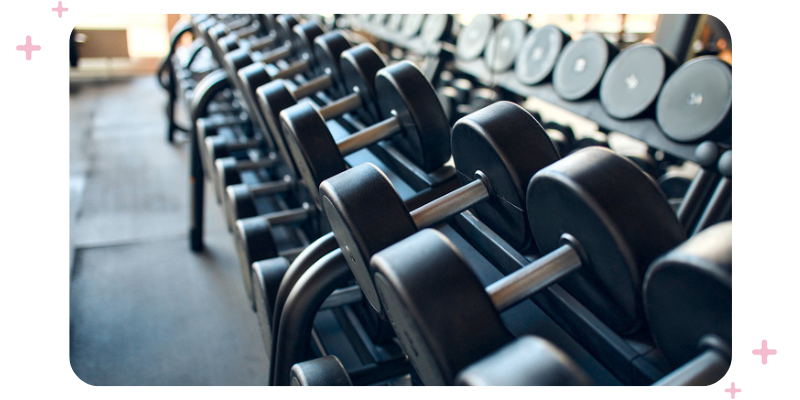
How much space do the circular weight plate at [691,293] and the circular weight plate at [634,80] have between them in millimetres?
963

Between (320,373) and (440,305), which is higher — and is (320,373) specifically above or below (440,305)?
below

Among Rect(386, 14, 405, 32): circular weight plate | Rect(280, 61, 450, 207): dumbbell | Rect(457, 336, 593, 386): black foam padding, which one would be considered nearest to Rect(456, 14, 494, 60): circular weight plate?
Rect(386, 14, 405, 32): circular weight plate

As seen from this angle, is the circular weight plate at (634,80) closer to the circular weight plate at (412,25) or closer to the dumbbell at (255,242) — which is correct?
the dumbbell at (255,242)

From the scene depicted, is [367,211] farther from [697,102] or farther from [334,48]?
[697,102]

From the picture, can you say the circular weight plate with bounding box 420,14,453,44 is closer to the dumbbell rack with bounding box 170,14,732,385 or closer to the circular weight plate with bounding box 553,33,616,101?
the circular weight plate with bounding box 553,33,616,101

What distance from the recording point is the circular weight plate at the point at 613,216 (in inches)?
13.3

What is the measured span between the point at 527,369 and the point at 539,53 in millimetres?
1434

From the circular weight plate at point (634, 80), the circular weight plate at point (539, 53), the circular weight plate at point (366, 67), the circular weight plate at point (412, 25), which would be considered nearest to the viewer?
the circular weight plate at point (366, 67)

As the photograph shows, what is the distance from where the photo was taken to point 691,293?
0.30 metres

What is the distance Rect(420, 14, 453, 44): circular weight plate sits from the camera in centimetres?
Answer: 201

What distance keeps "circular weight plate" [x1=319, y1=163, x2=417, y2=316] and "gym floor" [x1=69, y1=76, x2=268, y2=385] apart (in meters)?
0.59

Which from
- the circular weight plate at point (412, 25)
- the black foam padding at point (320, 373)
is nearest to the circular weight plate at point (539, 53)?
the circular weight plate at point (412, 25)
